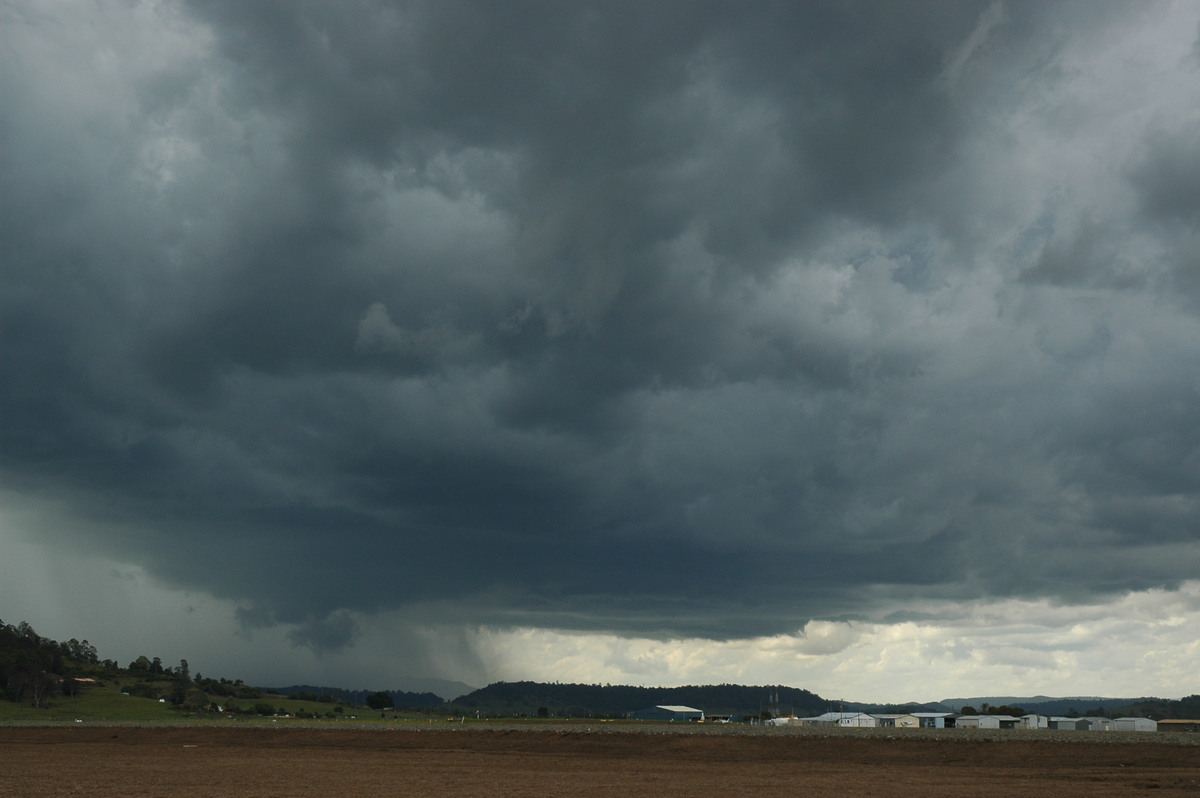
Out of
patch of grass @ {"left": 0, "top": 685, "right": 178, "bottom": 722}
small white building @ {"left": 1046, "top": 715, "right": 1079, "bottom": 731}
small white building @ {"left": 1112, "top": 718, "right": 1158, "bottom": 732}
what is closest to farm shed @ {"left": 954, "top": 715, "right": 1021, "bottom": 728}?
small white building @ {"left": 1046, "top": 715, "right": 1079, "bottom": 731}

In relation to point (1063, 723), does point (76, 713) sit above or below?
below

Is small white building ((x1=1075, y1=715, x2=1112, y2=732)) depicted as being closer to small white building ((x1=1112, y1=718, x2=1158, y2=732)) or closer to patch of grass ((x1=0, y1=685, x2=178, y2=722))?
small white building ((x1=1112, y1=718, x2=1158, y2=732))

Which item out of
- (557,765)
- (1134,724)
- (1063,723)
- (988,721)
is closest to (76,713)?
(557,765)

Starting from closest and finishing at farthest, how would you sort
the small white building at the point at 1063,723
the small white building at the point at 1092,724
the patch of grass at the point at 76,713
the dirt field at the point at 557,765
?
the dirt field at the point at 557,765 → the small white building at the point at 1092,724 → the patch of grass at the point at 76,713 → the small white building at the point at 1063,723

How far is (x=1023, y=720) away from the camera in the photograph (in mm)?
184750

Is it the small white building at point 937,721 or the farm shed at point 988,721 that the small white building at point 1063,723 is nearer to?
the farm shed at point 988,721

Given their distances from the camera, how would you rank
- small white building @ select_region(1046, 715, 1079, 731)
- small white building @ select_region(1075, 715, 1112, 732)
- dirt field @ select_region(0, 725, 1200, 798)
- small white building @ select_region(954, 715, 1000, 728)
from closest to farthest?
dirt field @ select_region(0, 725, 1200, 798) → small white building @ select_region(1075, 715, 1112, 732) → small white building @ select_region(954, 715, 1000, 728) → small white building @ select_region(1046, 715, 1079, 731)

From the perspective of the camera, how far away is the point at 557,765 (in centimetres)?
7338

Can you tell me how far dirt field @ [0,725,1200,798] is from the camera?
51938mm

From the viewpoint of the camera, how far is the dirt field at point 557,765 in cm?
5194

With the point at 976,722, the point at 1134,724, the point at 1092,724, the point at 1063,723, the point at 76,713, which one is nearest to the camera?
the point at 1134,724

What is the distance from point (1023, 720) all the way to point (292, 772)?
16289 centimetres

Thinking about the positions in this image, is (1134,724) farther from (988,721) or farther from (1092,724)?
(988,721)

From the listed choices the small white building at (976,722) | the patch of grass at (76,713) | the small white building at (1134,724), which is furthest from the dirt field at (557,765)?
the small white building at (1134,724)
